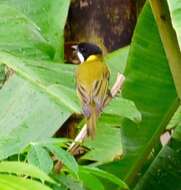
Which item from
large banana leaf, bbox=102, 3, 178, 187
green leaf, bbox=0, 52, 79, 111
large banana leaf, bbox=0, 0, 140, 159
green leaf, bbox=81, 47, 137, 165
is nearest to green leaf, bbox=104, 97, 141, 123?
large banana leaf, bbox=0, 0, 140, 159

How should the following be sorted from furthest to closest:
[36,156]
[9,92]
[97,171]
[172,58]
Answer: [9,92], [172,58], [97,171], [36,156]

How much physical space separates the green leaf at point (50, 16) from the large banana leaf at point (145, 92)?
0.91 feet

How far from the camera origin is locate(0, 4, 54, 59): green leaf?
278 centimetres

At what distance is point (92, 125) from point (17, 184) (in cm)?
96

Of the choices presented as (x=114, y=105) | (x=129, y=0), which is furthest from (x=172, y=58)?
(x=129, y=0)

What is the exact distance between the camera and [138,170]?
2947mm

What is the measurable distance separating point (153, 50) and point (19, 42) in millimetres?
500

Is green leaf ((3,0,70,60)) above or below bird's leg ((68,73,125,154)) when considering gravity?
below

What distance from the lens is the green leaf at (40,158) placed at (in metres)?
1.56

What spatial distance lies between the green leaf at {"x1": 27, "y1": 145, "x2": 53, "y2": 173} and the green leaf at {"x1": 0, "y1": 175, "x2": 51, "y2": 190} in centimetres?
7

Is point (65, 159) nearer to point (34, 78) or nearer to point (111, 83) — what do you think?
point (34, 78)

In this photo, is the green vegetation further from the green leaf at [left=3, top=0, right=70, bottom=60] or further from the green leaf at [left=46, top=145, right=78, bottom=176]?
the green leaf at [left=46, top=145, right=78, bottom=176]

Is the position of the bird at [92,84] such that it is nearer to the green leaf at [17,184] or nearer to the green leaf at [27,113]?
the green leaf at [27,113]

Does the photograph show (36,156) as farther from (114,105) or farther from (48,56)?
(48,56)
